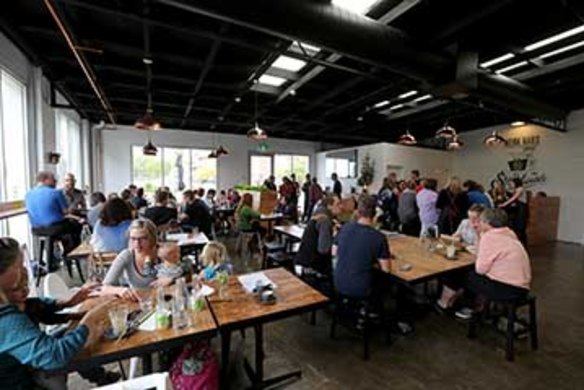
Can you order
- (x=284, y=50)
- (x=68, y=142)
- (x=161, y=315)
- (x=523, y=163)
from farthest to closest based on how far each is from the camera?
(x=523, y=163) → (x=68, y=142) → (x=284, y=50) → (x=161, y=315)

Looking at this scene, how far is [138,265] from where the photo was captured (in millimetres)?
2314

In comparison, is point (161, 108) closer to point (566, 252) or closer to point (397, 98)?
point (397, 98)

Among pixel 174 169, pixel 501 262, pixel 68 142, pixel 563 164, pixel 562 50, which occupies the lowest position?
pixel 501 262

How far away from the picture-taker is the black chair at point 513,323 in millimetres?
2822

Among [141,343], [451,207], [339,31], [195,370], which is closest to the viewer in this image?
[141,343]

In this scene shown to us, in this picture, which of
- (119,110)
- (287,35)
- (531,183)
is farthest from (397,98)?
(119,110)

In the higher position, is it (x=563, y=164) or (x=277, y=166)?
(x=563, y=164)

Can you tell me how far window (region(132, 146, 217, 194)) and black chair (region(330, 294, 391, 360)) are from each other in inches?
392

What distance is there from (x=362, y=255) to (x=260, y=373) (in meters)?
1.25

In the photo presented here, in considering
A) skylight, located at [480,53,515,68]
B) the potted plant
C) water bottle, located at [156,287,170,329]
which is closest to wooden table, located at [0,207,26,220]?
water bottle, located at [156,287,170,329]

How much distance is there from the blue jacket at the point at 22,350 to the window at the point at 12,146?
394cm

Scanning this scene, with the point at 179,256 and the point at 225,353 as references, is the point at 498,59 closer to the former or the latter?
the point at 179,256

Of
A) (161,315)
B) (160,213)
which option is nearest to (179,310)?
(161,315)

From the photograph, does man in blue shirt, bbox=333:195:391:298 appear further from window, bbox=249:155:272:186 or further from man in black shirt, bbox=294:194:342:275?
window, bbox=249:155:272:186
